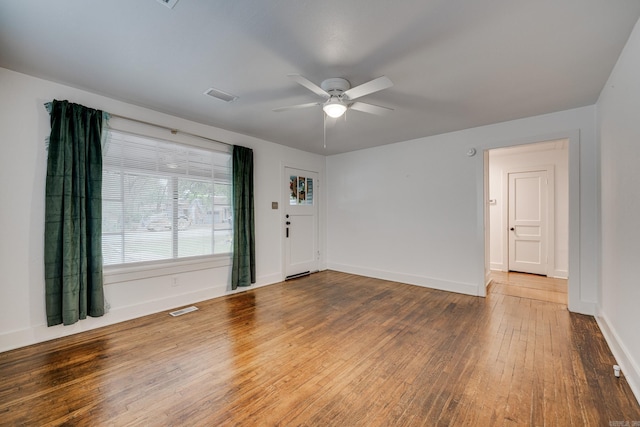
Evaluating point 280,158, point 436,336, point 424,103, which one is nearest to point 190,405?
point 436,336

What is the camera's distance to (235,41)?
1.99 meters

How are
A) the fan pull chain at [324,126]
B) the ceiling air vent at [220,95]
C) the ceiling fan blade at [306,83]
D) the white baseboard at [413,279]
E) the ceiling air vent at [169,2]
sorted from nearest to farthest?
the ceiling air vent at [169,2] → the ceiling fan blade at [306,83] → the ceiling air vent at [220,95] → the fan pull chain at [324,126] → the white baseboard at [413,279]

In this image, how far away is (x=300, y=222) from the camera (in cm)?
539

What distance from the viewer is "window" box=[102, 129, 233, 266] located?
3041 millimetres

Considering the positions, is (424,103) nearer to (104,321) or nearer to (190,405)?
(190,405)

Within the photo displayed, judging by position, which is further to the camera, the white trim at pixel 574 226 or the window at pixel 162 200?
the white trim at pixel 574 226

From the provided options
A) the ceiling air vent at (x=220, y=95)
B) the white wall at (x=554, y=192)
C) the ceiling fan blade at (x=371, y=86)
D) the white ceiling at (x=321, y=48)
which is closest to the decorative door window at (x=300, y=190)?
the white ceiling at (x=321, y=48)

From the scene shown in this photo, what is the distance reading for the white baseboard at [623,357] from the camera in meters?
1.82

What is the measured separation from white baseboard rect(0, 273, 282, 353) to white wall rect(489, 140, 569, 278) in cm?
541

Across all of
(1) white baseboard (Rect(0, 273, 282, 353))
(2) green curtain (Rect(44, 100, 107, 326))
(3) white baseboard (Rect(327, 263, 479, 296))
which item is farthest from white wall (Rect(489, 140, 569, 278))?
(2) green curtain (Rect(44, 100, 107, 326))

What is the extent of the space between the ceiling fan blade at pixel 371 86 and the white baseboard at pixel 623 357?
2.75 meters

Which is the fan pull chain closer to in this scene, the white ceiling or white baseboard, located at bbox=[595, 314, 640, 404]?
the white ceiling

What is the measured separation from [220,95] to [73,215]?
1.98 m

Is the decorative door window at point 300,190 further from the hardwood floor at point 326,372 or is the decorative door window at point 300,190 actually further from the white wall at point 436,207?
the hardwood floor at point 326,372
